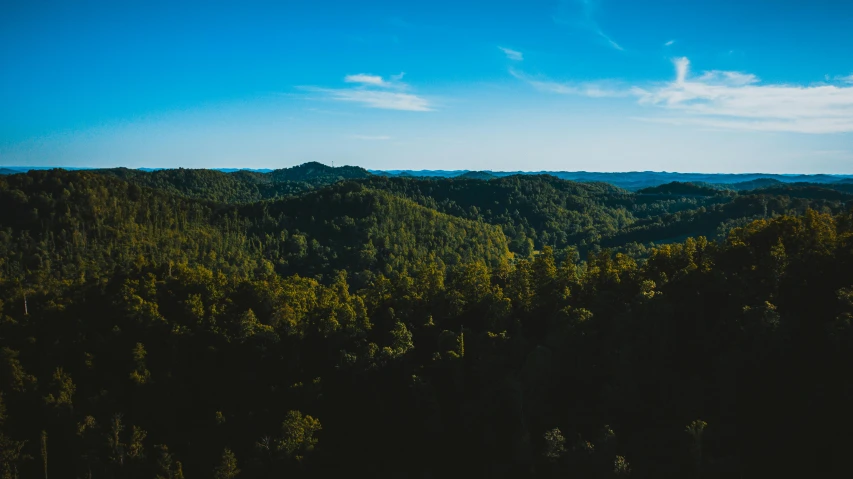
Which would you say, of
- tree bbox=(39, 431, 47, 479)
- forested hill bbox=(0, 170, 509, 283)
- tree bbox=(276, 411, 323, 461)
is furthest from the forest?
forested hill bbox=(0, 170, 509, 283)

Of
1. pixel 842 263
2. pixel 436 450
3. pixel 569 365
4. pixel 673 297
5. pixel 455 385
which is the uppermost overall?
pixel 842 263

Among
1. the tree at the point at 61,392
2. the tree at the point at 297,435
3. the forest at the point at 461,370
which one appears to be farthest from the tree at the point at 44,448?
the tree at the point at 297,435

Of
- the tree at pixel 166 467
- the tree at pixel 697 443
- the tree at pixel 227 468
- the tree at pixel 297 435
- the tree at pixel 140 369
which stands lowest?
the tree at pixel 166 467

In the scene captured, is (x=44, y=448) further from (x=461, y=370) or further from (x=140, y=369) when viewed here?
(x=461, y=370)

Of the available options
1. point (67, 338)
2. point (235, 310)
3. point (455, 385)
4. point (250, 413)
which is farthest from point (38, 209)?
point (455, 385)

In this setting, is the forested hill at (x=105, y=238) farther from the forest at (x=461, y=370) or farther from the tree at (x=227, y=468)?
the tree at (x=227, y=468)

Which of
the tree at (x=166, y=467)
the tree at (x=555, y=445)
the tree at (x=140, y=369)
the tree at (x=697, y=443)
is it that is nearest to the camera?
the tree at (x=697, y=443)

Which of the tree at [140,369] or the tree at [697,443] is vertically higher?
the tree at [697,443]

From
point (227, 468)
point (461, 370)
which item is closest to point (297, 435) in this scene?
point (227, 468)

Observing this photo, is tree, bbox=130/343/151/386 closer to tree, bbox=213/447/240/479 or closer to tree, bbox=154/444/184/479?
tree, bbox=154/444/184/479

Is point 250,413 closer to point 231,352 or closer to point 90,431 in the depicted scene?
point 231,352

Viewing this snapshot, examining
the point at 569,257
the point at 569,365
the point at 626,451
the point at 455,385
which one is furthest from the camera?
the point at 569,257
